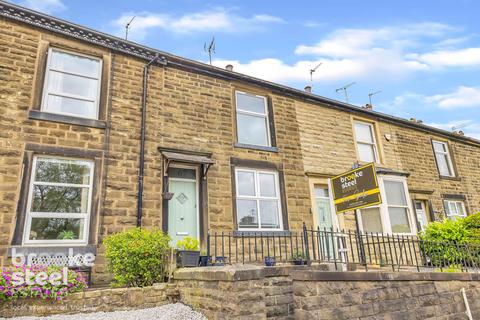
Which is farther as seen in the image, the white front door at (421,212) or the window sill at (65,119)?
the white front door at (421,212)

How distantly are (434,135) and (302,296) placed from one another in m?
14.0

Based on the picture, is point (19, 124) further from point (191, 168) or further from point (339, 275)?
point (339, 275)

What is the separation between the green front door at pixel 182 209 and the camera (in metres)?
8.30

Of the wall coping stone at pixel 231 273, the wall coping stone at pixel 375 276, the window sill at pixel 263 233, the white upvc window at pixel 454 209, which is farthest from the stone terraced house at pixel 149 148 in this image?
the wall coping stone at pixel 375 276

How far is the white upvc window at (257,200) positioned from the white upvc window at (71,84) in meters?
4.40

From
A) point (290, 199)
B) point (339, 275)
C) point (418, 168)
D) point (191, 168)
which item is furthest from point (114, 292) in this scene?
point (418, 168)

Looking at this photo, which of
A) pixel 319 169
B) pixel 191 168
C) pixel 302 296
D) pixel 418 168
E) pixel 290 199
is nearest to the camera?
pixel 302 296

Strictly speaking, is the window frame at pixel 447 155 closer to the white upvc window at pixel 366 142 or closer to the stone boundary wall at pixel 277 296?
the white upvc window at pixel 366 142

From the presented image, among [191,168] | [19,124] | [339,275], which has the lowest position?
[339,275]

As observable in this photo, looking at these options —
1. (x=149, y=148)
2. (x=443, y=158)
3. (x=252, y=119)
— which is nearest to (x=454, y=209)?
(x=443, y=158)

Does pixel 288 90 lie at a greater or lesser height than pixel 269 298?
greater

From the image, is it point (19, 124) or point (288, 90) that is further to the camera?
point (288, 90)

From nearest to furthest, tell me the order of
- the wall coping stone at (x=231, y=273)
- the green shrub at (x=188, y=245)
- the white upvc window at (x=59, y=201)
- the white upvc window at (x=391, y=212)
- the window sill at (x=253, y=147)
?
the wall coping stone at (x=231, y=273) → the green shrub at (x=188, y=245) → the white upvc window at (x=59, y=201) → the window sill at (x=253, y=147) → the white upvc window at (x=391, y=212)

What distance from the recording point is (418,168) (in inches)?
538
